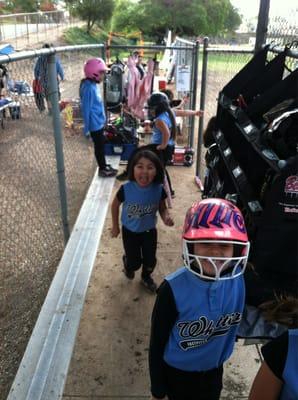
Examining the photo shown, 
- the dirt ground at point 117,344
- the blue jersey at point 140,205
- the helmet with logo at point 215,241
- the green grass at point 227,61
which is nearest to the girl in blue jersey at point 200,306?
the helmet with logo at point 215,241

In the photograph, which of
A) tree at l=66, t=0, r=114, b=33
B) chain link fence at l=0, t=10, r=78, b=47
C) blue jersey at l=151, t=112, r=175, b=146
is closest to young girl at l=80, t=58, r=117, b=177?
blue jersey at l=151, t=112, r=175, b=146

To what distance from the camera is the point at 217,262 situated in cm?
171

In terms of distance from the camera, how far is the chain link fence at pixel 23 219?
123 inches

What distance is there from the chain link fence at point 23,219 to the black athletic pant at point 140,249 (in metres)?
0.90

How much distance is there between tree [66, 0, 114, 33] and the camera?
45.8 metres

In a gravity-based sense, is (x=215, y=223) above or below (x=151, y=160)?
above

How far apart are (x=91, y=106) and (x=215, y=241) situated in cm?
467

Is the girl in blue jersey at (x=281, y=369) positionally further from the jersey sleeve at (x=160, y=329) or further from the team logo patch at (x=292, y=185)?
the team logo patch at (x=292, y=185)

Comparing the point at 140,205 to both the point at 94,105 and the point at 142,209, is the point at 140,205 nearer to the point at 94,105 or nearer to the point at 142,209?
the point at 142,209

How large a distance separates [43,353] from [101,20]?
51.6 metres

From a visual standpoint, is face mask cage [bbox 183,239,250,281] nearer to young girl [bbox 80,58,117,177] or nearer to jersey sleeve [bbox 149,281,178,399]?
jersey sleeve [bbox 149,281,178,399]

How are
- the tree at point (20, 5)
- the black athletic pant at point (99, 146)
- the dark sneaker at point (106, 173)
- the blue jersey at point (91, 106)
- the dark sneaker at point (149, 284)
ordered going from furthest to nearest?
Answer: the tree at point (20, 5) → the dark sneaker at point (106, 173) → the black athletic pant at point (99, 146) → the blue jersey at point (91, 106) → the dark sneaker at point (149, 284)

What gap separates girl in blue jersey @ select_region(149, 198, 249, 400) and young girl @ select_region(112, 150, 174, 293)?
147 centimetres

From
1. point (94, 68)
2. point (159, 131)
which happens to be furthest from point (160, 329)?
point (94, 68)
